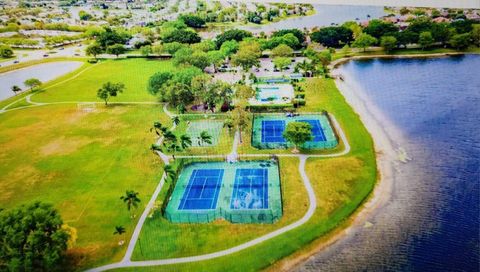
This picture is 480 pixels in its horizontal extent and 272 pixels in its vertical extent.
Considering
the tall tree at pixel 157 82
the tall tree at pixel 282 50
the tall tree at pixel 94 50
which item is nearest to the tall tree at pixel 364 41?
the tall tree at pixel 282 50

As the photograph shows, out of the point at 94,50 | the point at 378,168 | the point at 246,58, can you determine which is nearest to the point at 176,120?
the point at 246,58

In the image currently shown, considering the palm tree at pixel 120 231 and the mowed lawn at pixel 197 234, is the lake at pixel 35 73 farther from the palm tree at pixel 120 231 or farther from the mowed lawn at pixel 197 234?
the mowed lawn at pixel 197 234

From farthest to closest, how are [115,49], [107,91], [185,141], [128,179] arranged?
[115,49] < [107,91] < [185,141] < [128,179]

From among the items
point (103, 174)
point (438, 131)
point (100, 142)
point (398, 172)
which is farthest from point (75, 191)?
point (438, 131)

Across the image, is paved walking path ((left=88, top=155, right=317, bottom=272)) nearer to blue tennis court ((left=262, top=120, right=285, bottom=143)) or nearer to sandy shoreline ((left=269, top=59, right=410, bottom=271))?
sandy shoreline ((left=269, top=59, right=410, bottom=271))

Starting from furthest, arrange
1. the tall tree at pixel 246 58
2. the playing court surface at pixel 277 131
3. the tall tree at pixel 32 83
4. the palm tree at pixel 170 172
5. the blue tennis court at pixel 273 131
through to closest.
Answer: the tall tree at pixel 246 58
the tall tree at pixel 32 83
the blue tennis court at pixel 273 131
the playing court surface at pixel 277 131
the palm tree at pixel 170 172

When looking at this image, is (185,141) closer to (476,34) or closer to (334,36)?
(334,36)

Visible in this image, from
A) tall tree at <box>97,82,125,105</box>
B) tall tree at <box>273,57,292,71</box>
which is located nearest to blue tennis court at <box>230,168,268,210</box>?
tall tree at <box>97,82,125,105</box>
